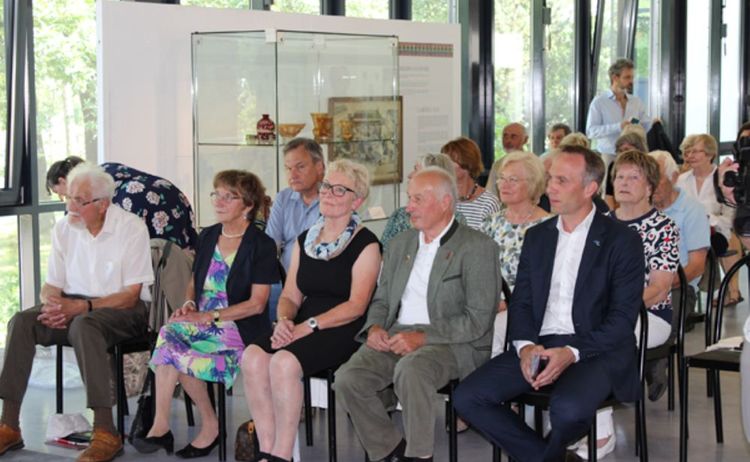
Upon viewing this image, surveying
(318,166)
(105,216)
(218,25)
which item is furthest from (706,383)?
(218,25)

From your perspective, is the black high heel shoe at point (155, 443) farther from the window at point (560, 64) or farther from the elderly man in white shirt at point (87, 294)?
the window at point (560, 64)

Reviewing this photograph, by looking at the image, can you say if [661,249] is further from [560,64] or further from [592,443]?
[560,64]

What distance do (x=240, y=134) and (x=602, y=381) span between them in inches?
142

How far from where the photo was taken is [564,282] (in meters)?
4.31

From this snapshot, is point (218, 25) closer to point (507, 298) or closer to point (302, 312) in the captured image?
point (302, 312)

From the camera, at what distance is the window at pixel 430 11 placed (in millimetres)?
10023

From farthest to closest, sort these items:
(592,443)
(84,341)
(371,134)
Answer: (371,134) < (84,341) < (592,443)

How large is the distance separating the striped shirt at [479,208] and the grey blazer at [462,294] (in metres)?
1.30

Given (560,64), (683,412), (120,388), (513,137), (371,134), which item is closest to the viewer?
(683,412)

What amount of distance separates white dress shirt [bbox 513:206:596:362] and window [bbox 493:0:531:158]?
6402 millimetres

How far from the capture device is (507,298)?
4664 mm

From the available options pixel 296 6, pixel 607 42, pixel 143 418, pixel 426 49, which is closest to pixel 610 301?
pixel 143 418

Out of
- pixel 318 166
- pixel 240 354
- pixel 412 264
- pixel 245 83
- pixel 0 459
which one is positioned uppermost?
pixel 245 83

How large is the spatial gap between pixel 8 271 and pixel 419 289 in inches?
139
